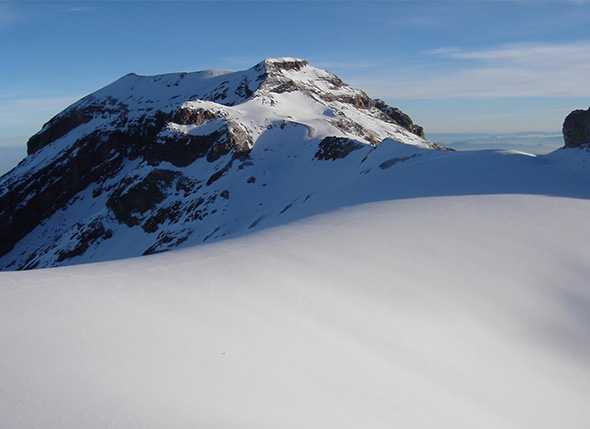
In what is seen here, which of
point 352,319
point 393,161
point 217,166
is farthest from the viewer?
point 217,166

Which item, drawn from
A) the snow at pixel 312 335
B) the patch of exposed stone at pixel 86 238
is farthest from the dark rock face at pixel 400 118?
the snow at pixel 312 335

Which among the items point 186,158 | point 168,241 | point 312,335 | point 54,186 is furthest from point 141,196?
point 312,335

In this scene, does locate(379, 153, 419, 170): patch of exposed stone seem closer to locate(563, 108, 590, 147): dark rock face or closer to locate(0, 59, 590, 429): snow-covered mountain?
locate(0, 59, 590, 429): snow-covered mountain

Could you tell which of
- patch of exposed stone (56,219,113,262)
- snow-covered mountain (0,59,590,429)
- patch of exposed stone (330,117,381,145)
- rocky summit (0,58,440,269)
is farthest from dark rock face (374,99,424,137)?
snow-covered mountain (0,59,590,429)

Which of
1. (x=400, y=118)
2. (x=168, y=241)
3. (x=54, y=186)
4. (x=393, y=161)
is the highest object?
(x=400, y=118)

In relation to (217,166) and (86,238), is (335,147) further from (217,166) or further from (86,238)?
(86,238)

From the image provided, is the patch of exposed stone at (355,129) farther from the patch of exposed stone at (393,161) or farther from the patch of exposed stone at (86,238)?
the patch of exposed stone at (393,161)
